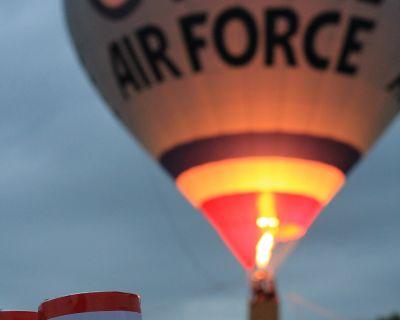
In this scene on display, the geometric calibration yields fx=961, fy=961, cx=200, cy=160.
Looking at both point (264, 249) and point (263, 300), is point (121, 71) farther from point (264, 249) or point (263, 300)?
point (263, 300)

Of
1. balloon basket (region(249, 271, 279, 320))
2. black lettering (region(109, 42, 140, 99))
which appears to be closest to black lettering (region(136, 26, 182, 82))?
black lettering (region(109, 42, 140, 99))

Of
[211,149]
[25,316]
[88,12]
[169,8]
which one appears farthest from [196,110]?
[25,316]

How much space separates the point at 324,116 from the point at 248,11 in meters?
1.98

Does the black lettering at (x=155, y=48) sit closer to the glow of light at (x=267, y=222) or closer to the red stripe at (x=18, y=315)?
the glow of light at (x=267, y=222)

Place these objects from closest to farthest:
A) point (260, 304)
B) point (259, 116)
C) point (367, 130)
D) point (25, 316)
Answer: point (25, 316) → point (260, 304) → point (259, 116) → point (367, 130)

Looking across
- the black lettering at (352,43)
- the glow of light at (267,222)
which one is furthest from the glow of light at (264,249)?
the black lettering at (352,43)

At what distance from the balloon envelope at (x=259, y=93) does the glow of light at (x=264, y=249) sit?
0.03 meters

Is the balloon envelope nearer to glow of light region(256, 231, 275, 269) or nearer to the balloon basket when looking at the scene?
glow of light region(256, 231, 275, 269)

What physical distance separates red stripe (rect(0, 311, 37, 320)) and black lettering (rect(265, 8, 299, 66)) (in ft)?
19.2

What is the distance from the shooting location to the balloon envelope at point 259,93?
13984mm

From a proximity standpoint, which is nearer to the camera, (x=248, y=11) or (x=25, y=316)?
(x=25, y=316)

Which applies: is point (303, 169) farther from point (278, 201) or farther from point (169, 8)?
point (169, 8)

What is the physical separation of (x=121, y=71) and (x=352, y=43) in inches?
145

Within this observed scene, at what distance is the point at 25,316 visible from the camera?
32.4 feet
